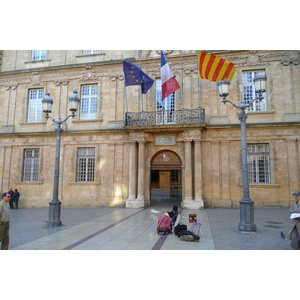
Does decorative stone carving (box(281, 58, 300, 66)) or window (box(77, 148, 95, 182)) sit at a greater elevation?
decorative stone carving (box(281, 58, 300, 66))

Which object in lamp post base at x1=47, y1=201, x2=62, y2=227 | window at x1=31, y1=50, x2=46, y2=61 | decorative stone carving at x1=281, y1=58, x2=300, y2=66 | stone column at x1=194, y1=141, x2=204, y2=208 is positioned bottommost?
lamp post base at x1=47, y1=201, x2=62, y2=227

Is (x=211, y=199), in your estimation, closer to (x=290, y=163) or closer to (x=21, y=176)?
(x=290, y=163)

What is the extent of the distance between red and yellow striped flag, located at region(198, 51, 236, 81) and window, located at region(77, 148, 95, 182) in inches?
380

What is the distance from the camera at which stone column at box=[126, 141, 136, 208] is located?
15.8 meters

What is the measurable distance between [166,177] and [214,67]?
2378 cm

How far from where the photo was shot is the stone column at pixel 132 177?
1584 cm

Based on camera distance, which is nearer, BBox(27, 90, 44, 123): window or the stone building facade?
the stone building facade

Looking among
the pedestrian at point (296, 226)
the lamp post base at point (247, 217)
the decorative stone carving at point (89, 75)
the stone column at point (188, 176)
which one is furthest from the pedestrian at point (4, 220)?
the decorative stone carving at point (89, 75)

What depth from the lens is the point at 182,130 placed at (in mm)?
15930

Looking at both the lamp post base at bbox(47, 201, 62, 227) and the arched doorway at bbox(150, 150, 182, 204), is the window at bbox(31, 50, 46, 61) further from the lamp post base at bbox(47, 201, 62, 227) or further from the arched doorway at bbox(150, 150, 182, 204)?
the lamp post base at bbox(47, 201, 62, 227)

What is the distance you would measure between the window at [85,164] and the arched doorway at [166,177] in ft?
13.8

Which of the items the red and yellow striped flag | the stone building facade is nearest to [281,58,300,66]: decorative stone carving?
the stone building facade

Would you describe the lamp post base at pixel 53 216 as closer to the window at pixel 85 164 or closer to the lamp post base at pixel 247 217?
the lamp post base at pixel 247 217
